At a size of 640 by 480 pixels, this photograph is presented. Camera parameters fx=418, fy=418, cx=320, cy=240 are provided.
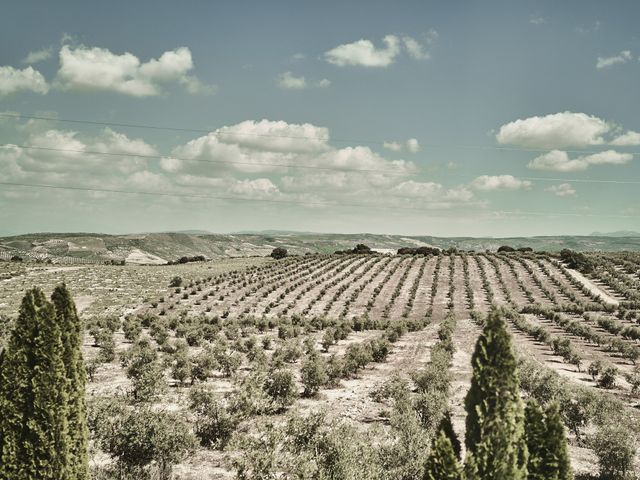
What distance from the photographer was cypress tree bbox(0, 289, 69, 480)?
977cm

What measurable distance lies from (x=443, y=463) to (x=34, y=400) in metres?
9.56

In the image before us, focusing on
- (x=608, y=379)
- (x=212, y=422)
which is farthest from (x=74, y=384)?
(x=608, y=379)

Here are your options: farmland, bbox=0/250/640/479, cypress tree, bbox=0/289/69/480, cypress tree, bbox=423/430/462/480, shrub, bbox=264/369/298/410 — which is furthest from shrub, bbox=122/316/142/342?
cypress tree, bbox=423/430/462/480

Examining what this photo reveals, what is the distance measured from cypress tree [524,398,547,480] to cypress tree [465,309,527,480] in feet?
2.26

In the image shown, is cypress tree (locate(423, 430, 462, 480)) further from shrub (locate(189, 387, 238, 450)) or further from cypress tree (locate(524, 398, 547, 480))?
shrub (locate(189, 387, 238, 450))

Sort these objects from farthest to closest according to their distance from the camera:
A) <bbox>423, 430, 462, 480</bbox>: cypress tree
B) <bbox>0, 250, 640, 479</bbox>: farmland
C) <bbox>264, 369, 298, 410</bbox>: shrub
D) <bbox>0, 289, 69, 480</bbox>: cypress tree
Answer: <bbox>264, 369, 298, 410</bbox>: shrub < <bbox>0, 250, 640, 479</bbox>: farmland < <bbox>0, 289, 69, 480</bbox>: cypress tree < <bbox>423, 430, 462, 480</bbox>: cypress tree

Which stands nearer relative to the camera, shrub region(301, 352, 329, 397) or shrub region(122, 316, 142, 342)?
shrub region(301, 352, 329, 397)

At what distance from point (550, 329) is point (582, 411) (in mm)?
27430

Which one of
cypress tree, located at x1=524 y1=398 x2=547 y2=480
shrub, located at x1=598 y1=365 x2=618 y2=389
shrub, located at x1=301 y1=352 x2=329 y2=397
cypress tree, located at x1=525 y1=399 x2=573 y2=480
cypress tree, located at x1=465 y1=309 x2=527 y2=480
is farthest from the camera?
shrub, located at x1=598 y1=365 x2=618 y2=389

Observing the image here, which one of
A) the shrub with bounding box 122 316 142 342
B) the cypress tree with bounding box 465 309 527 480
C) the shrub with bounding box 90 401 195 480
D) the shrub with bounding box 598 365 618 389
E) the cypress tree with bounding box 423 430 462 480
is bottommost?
the shrub with bounding box 122 316 142 342

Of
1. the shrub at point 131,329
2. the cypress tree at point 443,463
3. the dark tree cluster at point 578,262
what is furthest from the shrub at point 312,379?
the dark tree cluster at point 578,262

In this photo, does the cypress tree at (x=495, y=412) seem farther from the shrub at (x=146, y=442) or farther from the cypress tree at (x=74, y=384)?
the cypress tree at (x=74, y=384)

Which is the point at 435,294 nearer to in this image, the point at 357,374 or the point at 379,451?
the point at 357,374

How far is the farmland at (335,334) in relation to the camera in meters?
16.4
